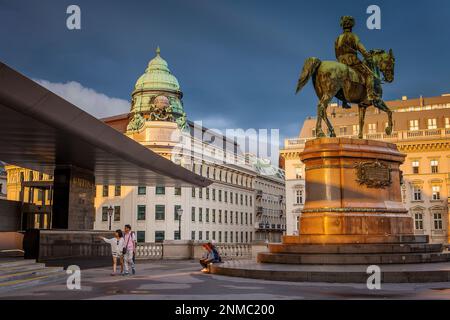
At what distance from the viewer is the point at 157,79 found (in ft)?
303

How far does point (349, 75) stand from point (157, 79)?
72.7 m

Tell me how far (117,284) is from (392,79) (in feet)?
47.0

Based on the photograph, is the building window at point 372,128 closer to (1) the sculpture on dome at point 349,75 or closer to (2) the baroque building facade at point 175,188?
(2) the baroque building facade at point 175,188

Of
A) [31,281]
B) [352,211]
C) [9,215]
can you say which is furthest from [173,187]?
[31,281]

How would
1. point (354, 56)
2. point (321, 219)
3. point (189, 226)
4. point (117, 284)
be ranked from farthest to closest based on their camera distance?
1. point (189, 226)
2. point (354, 56)
3. point (321, 219)
4. point (117, 284)

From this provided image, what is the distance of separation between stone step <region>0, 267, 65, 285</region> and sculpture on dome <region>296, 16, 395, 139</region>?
1131 centimetres

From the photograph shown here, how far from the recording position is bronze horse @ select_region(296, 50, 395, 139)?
21.9 meters

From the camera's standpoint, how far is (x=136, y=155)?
26.2 metres

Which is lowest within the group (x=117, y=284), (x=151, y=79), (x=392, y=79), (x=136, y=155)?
(x=117, y=284)

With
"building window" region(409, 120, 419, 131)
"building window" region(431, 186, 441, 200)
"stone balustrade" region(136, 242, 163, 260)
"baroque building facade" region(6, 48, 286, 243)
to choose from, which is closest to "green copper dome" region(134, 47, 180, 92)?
"baroque building facade" region(6, 48, 286, 243)

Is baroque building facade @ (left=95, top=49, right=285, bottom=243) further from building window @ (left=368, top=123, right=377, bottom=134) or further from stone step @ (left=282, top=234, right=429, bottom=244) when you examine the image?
stone step @ (left=282, top=234, right=429, bottom=244)

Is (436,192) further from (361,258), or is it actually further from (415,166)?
(361,258)

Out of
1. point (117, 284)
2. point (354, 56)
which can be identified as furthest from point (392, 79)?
point (117, 284)

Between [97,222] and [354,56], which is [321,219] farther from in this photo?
[97,222]
